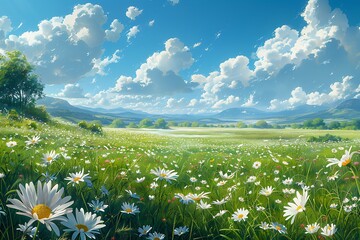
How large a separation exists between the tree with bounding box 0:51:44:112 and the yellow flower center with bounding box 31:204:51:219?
34.2 metres

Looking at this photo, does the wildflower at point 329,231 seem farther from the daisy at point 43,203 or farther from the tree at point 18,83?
the tree at point 18,83

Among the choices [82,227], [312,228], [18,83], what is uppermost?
[18,83]

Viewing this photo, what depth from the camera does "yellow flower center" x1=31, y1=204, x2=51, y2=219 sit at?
147cm

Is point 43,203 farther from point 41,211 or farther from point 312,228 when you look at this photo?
point 312,228

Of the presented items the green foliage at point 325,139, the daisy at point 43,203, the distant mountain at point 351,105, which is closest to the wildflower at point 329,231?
the daisy at point 43,203

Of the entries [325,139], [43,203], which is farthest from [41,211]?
[325,139]

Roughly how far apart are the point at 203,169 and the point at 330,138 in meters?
18.1

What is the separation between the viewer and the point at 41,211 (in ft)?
4.87

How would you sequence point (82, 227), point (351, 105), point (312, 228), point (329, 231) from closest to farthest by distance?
1. point (82, 227)
2. point (329, 231)
3. point (312, 228)
4. point (351, 105)

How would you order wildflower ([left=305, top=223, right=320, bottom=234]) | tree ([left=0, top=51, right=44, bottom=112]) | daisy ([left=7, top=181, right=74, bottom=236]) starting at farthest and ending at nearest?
1. tree ([left=0, top=51, right=44, bottom=112])
2. wildflower ([left=305, top=223, right=320, bottom=234])
3. daisy ([left=7, top=181, right=74, bottom=236])

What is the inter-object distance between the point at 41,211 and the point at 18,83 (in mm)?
35897

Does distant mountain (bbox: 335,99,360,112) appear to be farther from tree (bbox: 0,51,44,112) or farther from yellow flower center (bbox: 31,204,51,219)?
yellow flower center (bbox: 31,204,51,219)

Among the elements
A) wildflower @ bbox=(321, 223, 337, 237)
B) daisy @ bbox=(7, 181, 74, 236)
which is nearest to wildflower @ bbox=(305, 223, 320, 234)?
wildflower @ bbox=(321, 223, 337, 237)

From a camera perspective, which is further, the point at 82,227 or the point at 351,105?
the point at 351,105
